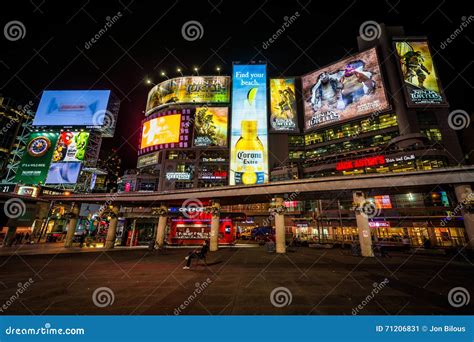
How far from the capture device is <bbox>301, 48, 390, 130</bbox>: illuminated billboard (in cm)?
4147

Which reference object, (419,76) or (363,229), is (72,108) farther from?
(419,76)

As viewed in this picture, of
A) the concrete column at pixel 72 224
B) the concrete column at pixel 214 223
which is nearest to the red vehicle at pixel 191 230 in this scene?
the concrete column at pixel 214 223

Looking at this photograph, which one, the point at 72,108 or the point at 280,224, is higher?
the point at 72,108

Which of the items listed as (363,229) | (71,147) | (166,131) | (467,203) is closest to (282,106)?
(166,131)

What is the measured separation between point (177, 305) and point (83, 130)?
158ft

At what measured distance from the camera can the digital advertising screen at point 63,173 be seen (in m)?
36.5

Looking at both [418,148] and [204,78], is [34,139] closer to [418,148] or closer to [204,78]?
[204,78]

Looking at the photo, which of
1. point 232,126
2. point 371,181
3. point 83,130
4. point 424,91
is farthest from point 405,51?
point 83,130

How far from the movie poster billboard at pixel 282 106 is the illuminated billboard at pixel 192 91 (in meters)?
12.7

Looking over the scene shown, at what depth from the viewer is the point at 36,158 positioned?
117ft

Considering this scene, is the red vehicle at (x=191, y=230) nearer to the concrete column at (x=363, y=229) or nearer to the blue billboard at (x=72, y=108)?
the concrete column at (x=363, y=229)

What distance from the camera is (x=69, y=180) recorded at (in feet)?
120

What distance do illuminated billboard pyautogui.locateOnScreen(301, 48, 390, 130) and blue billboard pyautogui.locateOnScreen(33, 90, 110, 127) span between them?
4629 centimetres

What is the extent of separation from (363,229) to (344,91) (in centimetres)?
3930
